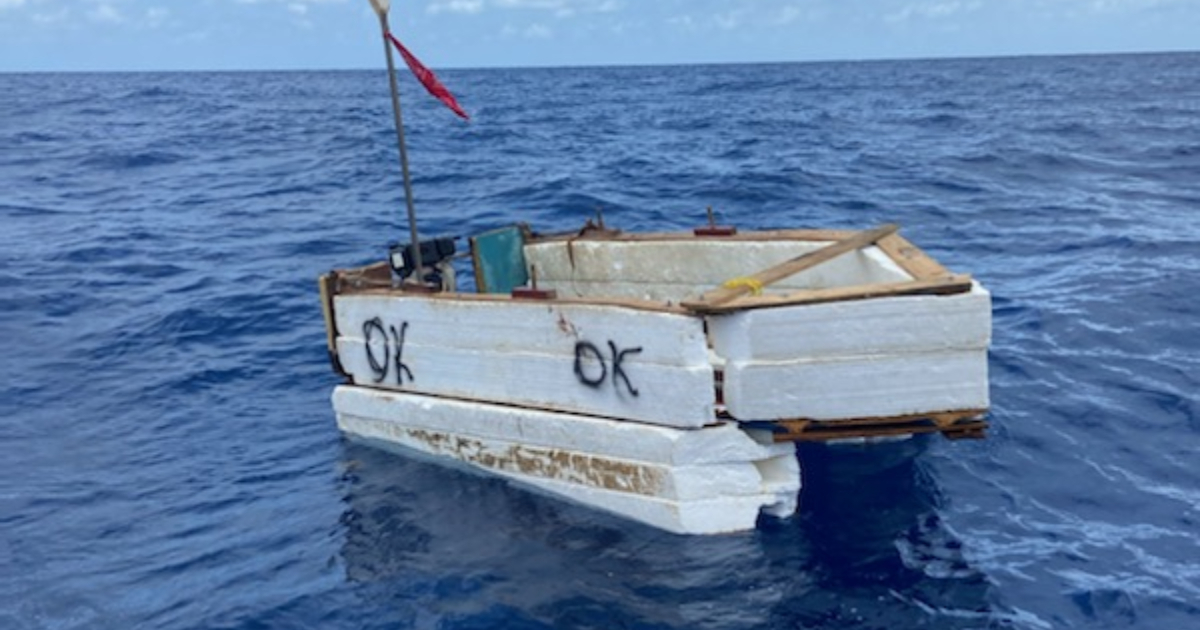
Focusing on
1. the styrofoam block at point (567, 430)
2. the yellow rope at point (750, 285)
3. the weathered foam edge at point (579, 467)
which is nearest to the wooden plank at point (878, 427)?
the styrofoam block at point (567, 430)

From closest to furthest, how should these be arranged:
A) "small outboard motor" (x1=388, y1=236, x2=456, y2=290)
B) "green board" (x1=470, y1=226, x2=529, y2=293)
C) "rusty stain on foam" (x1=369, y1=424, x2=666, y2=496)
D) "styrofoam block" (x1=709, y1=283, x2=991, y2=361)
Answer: "styrofoam block" (x1=709, y1=283, x2=991, y2=361) → "rusty stain on foam" (x1=369, y1=424, x2=666, y2=496) → "small outboard motor" (x1=388, y1=236, x2=456, y2=290) → "green board" (x1=470, y1=226, x2=529, y2=293)

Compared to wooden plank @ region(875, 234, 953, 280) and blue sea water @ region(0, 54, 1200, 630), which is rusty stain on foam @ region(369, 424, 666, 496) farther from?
wooden plank @ region(875, 234, 953, 280)

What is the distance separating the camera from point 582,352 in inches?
302

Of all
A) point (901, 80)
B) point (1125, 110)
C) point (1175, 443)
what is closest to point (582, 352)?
point (1175, 443)

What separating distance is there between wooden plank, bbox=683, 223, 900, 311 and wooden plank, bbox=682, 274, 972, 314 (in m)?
0.13

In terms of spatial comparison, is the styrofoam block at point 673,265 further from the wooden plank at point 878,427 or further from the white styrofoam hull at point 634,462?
the white styrofoam hull at point 634,462

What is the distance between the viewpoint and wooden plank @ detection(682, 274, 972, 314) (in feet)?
22.5

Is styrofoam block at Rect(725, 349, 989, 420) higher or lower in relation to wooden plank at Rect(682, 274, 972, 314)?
lower

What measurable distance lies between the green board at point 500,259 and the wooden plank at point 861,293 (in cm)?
352

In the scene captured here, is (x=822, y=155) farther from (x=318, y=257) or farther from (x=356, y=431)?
(x=356, y=431)

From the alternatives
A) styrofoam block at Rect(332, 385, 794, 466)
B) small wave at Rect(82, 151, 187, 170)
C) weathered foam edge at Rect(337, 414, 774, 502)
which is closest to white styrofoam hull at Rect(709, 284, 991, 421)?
styrofoam block at Rect(332, 385, 794, 466)

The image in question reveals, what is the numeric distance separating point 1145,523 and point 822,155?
837 inches

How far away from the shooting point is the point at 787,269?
816cm

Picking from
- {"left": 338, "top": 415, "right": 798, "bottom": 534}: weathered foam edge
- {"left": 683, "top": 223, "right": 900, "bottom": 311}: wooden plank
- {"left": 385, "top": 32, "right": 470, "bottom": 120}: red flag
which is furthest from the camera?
{"left": 385, "top": 32, "right": 470, "bottom": 120}: red flag
